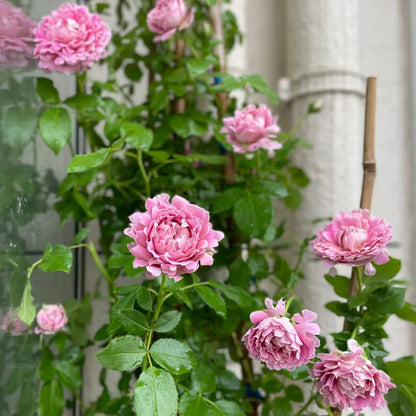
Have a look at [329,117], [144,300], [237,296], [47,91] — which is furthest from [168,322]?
[329,117]

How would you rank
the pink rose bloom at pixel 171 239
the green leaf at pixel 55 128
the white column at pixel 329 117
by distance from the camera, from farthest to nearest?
the white column at pixel 329 117
the green leaf at pixel 55 128
the pink rose bloom at pixel 171 239

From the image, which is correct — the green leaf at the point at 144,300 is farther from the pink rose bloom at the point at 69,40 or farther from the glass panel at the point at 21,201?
the pink rose bloom at the point at 69,40

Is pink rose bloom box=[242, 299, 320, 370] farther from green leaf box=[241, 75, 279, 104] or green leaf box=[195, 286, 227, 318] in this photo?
green leaf box=[241, 75, 279, 104]

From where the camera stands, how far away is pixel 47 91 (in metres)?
0.67

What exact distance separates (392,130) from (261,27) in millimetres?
431

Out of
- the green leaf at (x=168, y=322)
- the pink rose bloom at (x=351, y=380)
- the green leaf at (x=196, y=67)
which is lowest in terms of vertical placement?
the pink rose bloom at (x=351, y=380)

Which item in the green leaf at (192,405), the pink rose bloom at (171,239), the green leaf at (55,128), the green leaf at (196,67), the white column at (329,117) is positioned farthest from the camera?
the white column at (329,117)

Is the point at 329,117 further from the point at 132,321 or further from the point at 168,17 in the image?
the point at 132,321

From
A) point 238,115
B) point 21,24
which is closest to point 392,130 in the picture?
point 238,115

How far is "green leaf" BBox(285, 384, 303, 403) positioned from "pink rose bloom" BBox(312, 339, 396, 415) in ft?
0.62

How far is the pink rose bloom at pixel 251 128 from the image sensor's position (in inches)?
25.6

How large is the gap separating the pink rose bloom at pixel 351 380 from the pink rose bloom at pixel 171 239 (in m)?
0.17

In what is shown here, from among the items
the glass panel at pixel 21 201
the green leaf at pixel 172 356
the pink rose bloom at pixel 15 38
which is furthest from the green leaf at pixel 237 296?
the pink rose bloom at pixel 15 38

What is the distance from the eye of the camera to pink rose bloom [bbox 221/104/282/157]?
65cm
